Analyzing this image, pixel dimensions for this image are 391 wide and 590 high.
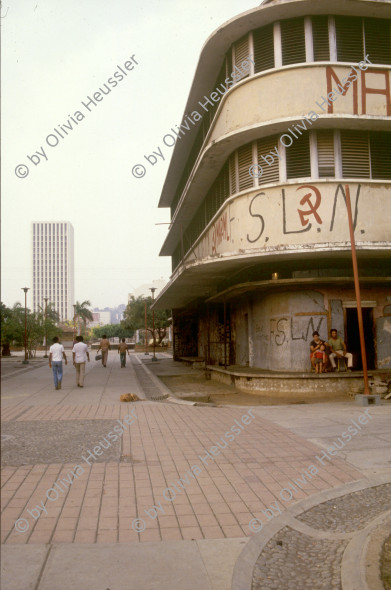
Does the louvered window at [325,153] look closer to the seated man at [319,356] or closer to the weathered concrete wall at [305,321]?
the weathered concrete wall at [305,321]

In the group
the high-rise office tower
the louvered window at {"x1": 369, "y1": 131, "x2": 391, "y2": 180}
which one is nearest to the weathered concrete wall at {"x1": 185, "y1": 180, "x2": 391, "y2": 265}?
the louvered window at {"x1": 369, "y1": 131, "x2": 391, "y2": 180}

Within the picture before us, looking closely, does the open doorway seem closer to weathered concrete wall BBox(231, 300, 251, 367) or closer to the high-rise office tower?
weathered concrete wall BBox(231, 300, 251, 367)

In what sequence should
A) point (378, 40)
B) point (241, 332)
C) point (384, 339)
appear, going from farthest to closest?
1. point (241, 332)
2. point (384, 339)
3. point (378, 40)

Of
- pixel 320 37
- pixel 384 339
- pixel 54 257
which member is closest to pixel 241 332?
pixel 384 339

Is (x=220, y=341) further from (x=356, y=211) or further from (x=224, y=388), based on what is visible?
(x=356, y=211)

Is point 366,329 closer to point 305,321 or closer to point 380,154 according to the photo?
point 305,321

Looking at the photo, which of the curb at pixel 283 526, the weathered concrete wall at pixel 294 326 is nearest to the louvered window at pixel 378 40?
the weathered concrete wall at pixel 294 326

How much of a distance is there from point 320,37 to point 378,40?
1540mm

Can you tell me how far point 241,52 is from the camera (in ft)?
46.5

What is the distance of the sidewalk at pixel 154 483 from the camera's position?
3.38m

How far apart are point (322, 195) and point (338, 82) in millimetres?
2794

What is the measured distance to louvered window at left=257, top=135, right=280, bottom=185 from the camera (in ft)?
43.1

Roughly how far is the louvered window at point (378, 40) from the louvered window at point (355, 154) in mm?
1977

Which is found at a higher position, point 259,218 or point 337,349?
point 259,218
